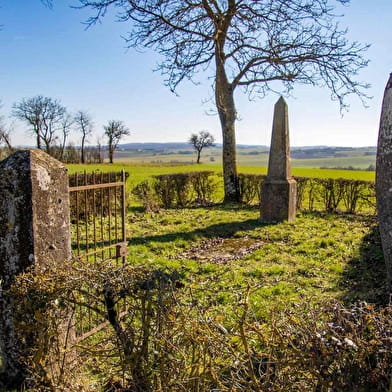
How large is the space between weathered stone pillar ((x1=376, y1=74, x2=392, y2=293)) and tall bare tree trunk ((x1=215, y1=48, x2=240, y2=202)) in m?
11.4

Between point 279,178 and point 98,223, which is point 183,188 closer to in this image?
point 98,223

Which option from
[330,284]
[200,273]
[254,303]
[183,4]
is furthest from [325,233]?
[183,4]

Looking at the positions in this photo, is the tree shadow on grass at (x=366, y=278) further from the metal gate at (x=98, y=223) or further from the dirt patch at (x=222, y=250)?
the metal gate at (x=98, y=223)

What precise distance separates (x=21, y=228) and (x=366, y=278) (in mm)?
5556

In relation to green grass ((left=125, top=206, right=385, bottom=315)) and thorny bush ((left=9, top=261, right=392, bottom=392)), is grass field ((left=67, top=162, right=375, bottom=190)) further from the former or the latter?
thorny bush ((left=9, top=261, right=392, bottom=392))

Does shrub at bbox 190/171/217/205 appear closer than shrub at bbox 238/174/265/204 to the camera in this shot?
No

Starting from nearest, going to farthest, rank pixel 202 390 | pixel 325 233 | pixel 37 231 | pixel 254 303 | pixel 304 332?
1. pixel 304 332
2. pixel 202 390
3. pixel 37 231
4. pixel 254 303
5. pixel 325 233

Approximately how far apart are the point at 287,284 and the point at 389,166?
3.23 meters

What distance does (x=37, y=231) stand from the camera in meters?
3.09

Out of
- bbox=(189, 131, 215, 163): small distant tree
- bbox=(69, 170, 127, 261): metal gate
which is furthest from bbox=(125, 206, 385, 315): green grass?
bbox=(189, 131, 215, 163): small distant tree

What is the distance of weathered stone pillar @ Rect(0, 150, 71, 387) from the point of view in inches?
119

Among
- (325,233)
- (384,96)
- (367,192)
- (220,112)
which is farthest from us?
(220,112)

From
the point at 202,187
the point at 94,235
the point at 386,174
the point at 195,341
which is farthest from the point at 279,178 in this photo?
the point at 195,341

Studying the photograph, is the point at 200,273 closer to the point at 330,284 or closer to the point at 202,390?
the point at 330,284
